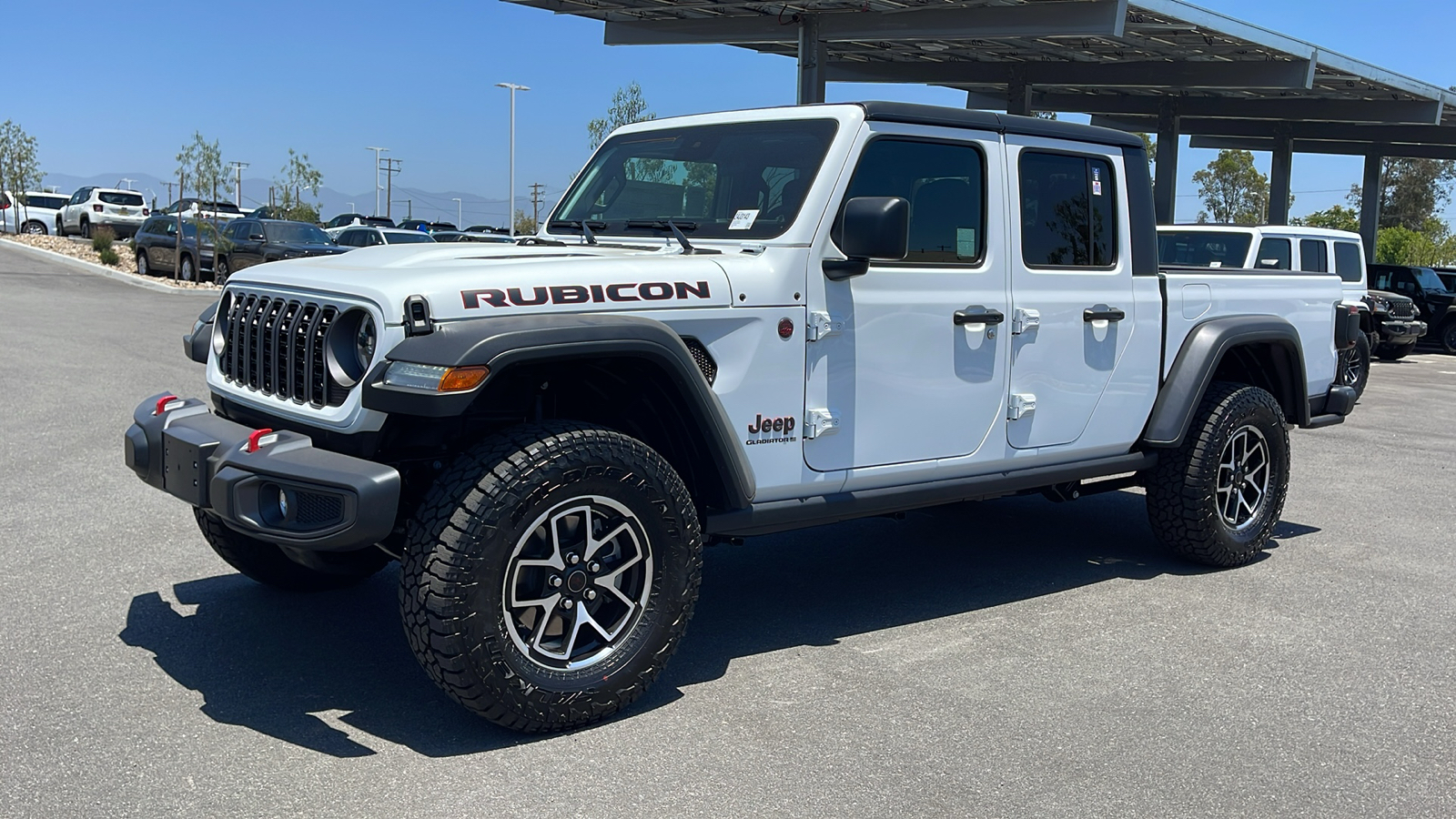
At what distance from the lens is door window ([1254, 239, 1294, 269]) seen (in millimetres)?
13867

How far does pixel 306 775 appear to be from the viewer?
3596 mm

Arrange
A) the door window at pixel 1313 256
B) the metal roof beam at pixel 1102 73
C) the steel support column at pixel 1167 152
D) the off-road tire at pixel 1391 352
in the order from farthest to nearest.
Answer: the steel support column at pixel 1167 152
the metal roof beam at pixel 1102 73
the off-road tire at pixel 1391 352
the door window at pixel 1313 256

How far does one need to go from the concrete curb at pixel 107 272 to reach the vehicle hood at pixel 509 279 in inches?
730

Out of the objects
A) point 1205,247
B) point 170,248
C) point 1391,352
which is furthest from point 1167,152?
point 170,248

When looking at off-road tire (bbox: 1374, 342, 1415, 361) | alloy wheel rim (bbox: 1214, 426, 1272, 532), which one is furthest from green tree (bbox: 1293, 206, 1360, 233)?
alloy wheel rim (bbox: 1214, 426, 1272, 532)

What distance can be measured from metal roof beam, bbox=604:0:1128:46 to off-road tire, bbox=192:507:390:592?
14939 millimetres

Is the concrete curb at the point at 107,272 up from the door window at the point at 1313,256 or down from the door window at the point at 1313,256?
down

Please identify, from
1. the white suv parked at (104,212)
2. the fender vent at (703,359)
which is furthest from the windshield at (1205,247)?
the white suv parked at (104,212)

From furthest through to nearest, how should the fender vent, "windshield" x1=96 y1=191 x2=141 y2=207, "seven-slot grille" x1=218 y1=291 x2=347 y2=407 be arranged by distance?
"windshield" x1=96 y1=191 x2=141 y2=207 < the fender vent < "seven-slot grille" x1=218 y1=291 x2=347 y2=407

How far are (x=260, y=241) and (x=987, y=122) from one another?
71.2 feet

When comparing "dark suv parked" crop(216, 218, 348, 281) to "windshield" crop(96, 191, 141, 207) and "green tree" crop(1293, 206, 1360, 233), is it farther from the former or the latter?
"green tree" crop(1293, 206, 1360, 233)

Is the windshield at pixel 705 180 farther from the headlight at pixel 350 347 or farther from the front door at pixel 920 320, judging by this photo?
the headlight at pixel 350 347

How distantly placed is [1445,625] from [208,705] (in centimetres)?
493

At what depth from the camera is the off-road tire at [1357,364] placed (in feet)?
23.9
